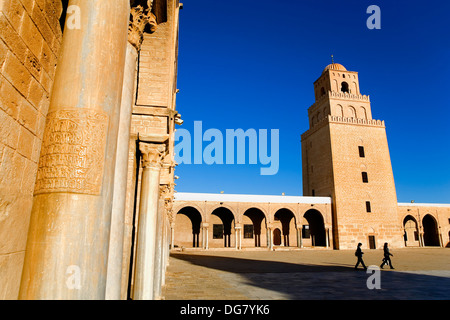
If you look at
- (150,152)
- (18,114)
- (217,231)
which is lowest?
(217,231)

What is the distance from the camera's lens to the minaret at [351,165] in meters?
28.4

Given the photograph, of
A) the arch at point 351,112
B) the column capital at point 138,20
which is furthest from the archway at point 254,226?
the column capital at point 138,20

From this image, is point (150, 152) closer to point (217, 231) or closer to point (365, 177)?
point (217, 231)


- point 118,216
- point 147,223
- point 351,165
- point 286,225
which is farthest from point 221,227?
point 118,216

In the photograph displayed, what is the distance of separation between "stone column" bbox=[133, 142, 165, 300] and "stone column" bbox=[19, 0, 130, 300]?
3556 mm

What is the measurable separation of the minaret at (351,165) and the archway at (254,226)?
283 inches

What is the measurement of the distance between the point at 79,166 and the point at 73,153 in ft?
0.29

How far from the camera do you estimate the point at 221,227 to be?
30141mm

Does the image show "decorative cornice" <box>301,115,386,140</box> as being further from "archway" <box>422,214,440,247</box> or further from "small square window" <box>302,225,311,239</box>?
"archway" <box>422,214,440,247</box>

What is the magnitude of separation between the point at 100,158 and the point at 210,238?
1145 inches

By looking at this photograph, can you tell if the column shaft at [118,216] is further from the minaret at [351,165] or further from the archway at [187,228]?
the minaret at [351,165]

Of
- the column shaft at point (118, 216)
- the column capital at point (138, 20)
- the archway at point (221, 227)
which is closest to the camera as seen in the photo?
the column shaft at point (118, 216)

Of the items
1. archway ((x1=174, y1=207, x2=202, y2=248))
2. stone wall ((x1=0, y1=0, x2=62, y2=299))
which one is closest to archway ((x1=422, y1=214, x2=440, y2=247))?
archway ((x1=174, y1=207, x2=202, y2=248))
